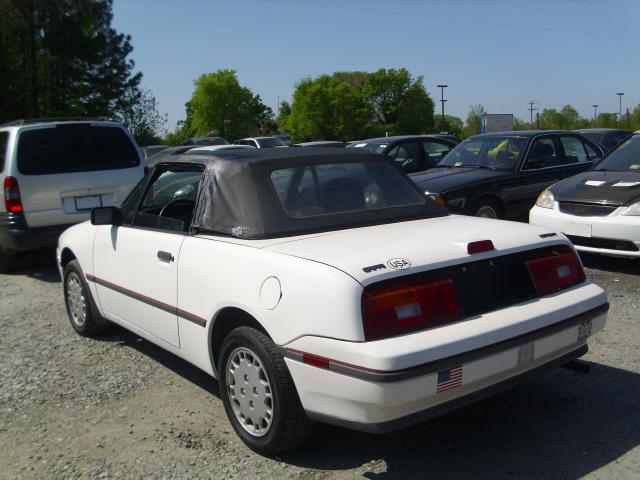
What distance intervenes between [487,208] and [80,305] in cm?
546

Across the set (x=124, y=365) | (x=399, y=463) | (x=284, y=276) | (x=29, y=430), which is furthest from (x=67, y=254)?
(x=399, y=463)

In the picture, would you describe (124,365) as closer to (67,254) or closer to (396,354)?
(67,254)

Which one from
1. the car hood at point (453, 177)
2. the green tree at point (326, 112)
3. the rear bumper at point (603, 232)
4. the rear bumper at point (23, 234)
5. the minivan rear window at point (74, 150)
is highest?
the green tree at point (326, 112)

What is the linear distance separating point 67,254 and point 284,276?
319 centimetres

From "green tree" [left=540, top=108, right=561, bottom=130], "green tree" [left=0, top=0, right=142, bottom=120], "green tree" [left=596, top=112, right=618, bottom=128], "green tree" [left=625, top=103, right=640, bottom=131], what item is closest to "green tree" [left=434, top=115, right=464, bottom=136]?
"green tree" [left=540, top=108, right=561, bottom=130]

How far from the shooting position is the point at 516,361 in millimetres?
2963

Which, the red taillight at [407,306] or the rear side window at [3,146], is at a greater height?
the rear side window at [3,146]

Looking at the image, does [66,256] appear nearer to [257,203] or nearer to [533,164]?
[257,203]

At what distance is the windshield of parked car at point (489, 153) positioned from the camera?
9.13 m

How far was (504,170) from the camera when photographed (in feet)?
29.4

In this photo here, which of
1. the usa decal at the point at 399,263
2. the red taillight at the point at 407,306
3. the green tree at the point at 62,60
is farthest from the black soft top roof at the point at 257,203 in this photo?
the green tree at the point at 62,60

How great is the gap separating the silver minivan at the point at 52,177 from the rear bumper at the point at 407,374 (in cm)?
566

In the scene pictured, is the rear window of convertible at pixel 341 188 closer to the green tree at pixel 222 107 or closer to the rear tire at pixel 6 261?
the rear tire at pixel 6 261

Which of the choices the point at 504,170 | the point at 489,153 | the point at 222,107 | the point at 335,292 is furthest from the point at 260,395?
the point at 222,107
